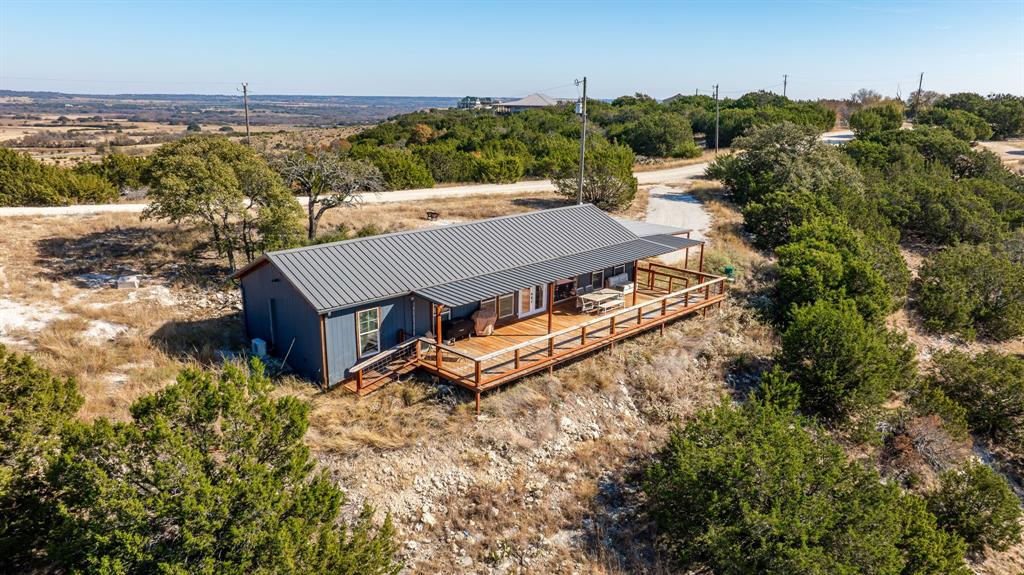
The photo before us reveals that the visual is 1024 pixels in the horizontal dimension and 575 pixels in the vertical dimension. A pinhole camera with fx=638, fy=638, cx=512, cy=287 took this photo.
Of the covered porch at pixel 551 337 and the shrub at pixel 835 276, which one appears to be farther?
the shrub at pixel 835 276

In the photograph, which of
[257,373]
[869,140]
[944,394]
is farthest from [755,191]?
[257,373]

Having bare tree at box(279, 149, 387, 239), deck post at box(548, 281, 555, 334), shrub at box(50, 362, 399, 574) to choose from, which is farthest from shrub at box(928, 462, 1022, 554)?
bare tree at box(279, 149, 387, 239)

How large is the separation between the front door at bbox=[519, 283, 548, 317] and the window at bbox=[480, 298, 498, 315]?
92 centimetres

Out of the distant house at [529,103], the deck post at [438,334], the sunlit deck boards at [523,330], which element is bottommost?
the sunlit deck boards at [523,330]

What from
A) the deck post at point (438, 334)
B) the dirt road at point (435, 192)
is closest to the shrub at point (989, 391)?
the deck post at point (438, 334)

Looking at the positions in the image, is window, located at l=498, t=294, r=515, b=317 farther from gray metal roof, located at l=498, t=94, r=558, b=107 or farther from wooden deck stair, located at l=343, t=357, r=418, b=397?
gray metal roof, located at l=498, t=94, r=558, b=107

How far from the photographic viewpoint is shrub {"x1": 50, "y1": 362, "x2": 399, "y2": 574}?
7531 mm

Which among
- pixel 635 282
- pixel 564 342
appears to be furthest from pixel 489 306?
pixel 635 282

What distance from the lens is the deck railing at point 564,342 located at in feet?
49.3

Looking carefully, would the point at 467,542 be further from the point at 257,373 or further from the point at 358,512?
the point at 257,373

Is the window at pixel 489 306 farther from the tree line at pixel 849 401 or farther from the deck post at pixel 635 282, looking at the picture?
the tree line at pixel 849 401

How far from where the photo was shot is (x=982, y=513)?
14.5m

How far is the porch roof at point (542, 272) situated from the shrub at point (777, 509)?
5.52 metres

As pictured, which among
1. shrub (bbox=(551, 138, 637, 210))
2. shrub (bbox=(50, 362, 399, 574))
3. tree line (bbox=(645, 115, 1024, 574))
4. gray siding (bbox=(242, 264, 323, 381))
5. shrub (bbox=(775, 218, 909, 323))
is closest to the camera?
shrub (bbox=(50, 362, 399, 574))
